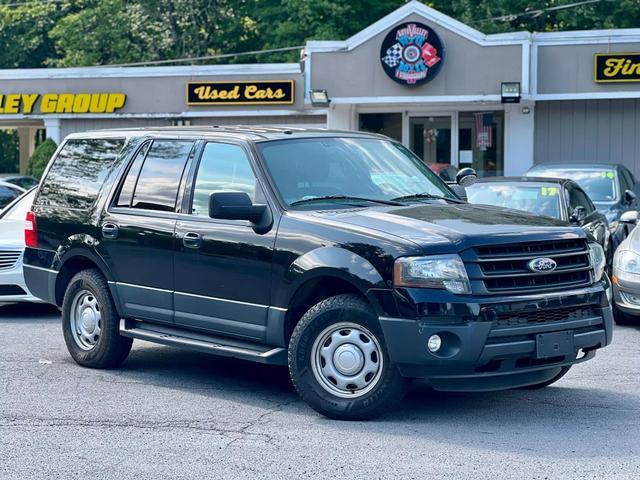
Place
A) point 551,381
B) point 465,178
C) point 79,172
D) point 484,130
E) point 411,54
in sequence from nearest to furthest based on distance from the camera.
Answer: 1. point 551,381
2. point 465,178
3. point 79,172
4. point 411,54
5. point 484,130

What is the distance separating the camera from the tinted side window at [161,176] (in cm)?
823

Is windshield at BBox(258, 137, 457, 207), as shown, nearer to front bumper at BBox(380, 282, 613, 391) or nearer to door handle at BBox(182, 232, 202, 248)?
door handle at BBox(182, 232, 202, 248)

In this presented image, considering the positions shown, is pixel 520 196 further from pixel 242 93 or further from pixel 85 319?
pixel 242 93

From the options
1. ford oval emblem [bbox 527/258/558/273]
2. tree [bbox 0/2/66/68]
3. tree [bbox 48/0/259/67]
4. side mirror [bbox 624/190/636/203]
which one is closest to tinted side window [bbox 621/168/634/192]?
side mirror [bbox 624/190/636/203]

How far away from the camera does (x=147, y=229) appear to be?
8.20 meters

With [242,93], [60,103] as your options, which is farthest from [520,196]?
[60,103]

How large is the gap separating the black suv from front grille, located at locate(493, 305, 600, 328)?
1cm

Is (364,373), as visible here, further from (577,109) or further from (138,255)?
(577,109)

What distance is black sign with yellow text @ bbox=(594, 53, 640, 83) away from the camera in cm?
2278

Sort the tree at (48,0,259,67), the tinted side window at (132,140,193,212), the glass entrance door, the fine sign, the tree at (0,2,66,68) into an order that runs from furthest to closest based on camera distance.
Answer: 1. the tree at (0,2,66,68)
2. the tree at (48,0,259,67)
3. the glass entrance door
4. the fine sign
5. the tinted side window at (132,140,193,212)

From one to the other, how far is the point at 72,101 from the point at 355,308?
2349 cm

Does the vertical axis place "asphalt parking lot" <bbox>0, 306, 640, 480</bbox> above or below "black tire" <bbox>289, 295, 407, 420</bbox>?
below

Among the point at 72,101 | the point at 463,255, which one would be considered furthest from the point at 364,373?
the point at 72,101

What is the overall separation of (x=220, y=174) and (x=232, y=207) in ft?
2.77
